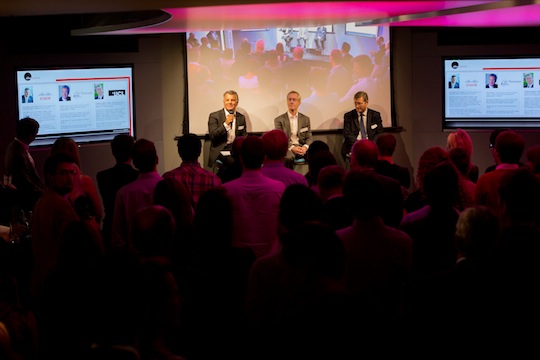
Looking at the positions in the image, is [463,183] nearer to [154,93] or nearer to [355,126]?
[355,126]

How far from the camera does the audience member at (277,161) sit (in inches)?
208

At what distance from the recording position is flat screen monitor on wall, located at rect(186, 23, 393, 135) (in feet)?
36.1

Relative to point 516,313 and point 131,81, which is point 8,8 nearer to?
point 131,81

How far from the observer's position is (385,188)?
14.7ft

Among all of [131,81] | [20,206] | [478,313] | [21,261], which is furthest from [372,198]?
[131,81]

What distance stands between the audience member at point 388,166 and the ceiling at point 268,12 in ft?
4.81

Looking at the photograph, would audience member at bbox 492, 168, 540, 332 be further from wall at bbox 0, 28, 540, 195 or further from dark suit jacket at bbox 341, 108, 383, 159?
wall at bbox 0, 28, 540, 195

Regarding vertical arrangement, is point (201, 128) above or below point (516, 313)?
above

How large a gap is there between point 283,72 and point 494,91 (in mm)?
3163

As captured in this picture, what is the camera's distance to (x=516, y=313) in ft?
8.96

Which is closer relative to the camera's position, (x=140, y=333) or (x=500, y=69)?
(x=140, y=333)

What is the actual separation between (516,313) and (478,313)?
14 cm

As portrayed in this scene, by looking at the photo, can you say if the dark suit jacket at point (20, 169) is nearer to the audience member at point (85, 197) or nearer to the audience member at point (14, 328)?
the audience member at point (85, 197)

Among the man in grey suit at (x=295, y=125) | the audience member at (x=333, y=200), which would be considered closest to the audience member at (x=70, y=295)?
the audience member at (x=333, y=200)
